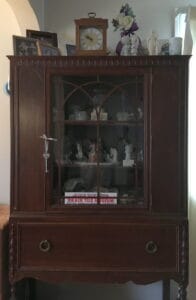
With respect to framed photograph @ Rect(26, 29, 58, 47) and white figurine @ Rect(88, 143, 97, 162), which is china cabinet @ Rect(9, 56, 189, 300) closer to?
white figurine @ Rect(88, 143, 97, 162)

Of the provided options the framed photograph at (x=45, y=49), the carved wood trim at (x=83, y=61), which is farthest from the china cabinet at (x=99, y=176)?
the framed photograph at (x=45, y=49)

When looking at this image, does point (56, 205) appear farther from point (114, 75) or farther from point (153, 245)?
point (114, 75)

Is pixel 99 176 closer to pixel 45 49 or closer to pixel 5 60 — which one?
pixel 45 49

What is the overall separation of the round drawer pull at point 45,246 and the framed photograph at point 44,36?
41.4 inches

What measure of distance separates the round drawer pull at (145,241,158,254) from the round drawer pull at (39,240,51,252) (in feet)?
1.54

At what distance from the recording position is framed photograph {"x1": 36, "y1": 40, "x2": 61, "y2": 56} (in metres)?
1.87

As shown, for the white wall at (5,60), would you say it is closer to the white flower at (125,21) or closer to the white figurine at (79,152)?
the white flower at (125,21)

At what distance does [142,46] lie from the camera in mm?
1963

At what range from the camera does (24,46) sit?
1.85 metres

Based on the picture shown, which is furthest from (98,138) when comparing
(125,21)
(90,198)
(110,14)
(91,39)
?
Answer: (110,14)

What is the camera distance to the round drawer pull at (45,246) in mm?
1781

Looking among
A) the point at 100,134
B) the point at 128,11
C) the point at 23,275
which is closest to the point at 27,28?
the point at 128,11

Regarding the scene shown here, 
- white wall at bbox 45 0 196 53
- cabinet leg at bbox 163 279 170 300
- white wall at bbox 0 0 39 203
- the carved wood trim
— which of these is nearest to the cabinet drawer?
cabinet leg at bbox 163 279 170 300

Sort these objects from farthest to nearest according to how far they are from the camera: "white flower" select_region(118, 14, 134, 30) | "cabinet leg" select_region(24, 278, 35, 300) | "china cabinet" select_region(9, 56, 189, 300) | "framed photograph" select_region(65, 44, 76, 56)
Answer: "cabinet leg" select_region(24, 278, 35, 300)
"framed photograph" select_region(65, 44, 76, 56)
"white flower" select_region(118, 14, 134, 30)
"china cabinet" select_region(9, 56, 189, 300)
